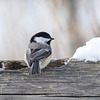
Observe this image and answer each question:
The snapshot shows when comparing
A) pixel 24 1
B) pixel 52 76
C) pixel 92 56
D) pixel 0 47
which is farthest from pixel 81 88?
pixel 24 1

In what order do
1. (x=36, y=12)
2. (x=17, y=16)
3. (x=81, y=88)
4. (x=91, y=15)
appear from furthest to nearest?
(x=36, y=12) < (x=17, y=16) < (x=91, y=15) < (x=81, y=88)

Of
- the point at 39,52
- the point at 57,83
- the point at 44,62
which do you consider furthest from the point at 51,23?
the point at 57,83

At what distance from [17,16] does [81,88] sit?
1632 millimetres

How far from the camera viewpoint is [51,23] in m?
3.35

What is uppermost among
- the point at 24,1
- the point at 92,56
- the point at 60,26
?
the point at 24,1

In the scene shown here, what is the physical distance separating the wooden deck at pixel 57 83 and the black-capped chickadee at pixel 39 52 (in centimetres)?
18

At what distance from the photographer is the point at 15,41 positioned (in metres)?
3.21

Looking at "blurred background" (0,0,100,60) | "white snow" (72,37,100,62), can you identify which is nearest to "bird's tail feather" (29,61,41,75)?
"white snow" (72,37,100,62)

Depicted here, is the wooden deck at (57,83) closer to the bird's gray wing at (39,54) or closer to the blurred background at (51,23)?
the bird's gray wing at (39,54)

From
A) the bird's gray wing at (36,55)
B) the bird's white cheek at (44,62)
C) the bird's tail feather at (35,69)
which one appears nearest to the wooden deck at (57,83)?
the bird's tail feather at (35,69)

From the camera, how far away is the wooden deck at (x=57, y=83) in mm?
1855

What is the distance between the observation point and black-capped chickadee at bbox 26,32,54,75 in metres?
2.45

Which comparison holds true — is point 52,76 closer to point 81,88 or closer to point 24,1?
point 81,88

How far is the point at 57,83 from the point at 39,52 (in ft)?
2.39
